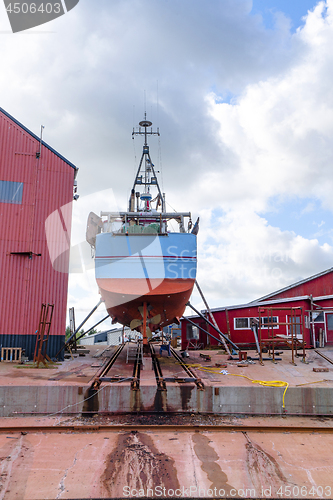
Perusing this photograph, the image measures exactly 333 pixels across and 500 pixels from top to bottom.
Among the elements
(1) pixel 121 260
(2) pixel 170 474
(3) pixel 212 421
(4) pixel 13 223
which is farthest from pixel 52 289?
(2) pixel 170 474

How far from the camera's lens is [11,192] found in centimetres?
1330

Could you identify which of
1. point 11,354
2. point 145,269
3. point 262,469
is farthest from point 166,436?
point 11,354

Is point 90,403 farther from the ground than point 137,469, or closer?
farther from the ground

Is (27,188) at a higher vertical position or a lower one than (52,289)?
higher

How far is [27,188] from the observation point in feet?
44.3

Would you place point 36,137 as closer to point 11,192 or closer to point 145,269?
point 11,192

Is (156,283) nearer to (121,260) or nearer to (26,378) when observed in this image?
(121,260)

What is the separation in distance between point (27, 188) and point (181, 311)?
785cm

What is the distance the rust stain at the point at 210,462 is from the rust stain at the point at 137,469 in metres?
0.53

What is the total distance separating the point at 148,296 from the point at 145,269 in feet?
2.85

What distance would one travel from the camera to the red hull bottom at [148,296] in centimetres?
1058

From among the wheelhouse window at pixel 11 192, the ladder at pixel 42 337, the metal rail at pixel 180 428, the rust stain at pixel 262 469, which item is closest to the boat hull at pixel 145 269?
the ladder at pixel 42 337

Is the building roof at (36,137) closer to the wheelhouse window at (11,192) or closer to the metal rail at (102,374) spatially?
the wheelhouse window at (11,192)

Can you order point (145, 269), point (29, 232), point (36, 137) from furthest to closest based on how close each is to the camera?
point (36, 137) < point (29, 232) < point (145, 269)
